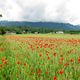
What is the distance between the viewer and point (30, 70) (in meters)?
5.82

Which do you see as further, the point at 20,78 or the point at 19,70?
A: the point at 19,70

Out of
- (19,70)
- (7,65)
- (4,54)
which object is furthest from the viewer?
(4,54)

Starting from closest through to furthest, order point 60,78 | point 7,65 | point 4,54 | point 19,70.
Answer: point 60,78 < point 19,70 < point 7,65 < point 4,54

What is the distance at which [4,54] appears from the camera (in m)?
7.79

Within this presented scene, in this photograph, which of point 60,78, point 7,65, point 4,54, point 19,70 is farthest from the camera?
point 4,54

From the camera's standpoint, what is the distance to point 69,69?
19.6 ft

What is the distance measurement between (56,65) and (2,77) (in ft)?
5.62

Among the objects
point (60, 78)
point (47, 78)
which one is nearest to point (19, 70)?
point (47, 78)

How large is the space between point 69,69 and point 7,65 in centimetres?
163

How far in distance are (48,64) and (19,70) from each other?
39.7 inches

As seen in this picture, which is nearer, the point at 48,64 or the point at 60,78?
the point at 60,78

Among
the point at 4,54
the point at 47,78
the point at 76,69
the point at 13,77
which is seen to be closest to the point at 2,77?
the point at 13,77

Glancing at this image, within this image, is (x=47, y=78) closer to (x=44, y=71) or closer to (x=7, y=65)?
(x=44, y=71)

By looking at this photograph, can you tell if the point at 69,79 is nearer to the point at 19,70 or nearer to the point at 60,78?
the point at 60,78
